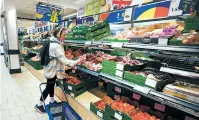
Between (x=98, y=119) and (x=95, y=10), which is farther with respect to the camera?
(x=95, y=10)

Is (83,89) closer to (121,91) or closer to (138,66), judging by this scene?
(121,91)

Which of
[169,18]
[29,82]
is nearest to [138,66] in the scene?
[169,18]

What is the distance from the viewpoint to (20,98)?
4.13m

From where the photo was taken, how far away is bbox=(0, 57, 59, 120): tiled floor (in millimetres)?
3254

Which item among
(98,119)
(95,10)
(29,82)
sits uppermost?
(95,10)

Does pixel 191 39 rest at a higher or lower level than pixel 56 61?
higher

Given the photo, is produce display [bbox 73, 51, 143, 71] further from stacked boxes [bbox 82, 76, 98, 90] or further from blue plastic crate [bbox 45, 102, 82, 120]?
blue plastic crate [bbox 45, 102, 82, 120]

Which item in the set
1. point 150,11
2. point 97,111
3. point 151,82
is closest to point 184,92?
point 151,82

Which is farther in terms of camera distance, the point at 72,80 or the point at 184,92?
the point at 72,80

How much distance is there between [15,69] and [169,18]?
693 centimetres

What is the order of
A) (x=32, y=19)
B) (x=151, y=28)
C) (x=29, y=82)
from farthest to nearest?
(x=32, y=19)
(x=29, y=82)
(x=151, y=28)

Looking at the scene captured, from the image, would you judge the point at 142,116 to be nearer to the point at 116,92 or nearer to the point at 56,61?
the point at 116,92

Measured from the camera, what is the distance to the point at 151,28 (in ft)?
6.79

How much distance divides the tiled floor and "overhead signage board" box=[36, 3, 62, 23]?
2948mm
